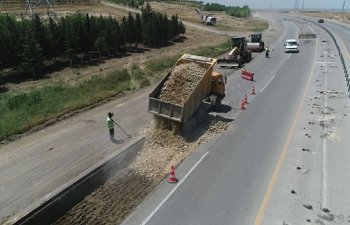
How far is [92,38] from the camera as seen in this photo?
44.0 meters

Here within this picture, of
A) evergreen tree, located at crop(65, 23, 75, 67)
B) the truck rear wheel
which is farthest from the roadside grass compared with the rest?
the truck rear wheel

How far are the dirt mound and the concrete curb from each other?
10.7 inches

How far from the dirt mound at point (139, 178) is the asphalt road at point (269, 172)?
560mm

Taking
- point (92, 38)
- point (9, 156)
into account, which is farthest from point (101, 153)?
point (92, 38)

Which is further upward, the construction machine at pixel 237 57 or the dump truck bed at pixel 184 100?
Result: the dump truck bed at pixel 184 100

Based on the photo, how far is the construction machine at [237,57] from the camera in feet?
124

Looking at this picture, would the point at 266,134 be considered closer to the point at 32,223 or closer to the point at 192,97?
the point at 192,97

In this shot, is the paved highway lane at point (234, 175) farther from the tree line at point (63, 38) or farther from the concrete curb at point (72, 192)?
the tree line at point (63, 38)

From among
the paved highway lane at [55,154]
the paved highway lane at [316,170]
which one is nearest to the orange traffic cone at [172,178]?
the paved highway lane at [55,154]

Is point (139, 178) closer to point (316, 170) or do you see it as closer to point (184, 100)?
point (184, 100)

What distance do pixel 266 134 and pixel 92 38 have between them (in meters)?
29.8

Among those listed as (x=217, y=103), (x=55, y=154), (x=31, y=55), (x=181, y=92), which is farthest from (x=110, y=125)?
(x=31, y=55)

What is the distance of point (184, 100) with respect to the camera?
1934cm

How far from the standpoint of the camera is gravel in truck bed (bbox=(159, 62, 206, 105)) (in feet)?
64.7
